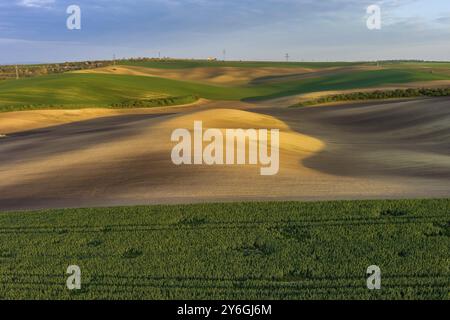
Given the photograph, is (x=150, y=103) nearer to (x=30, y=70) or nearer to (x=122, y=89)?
(x=122, y=89)

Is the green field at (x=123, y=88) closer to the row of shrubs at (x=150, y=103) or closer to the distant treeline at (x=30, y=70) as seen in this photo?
the row of shrubs at (x=150, y=103)

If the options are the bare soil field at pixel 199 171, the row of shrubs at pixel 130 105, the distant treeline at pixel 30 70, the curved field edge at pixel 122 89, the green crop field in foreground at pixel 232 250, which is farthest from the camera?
the distant treeline at pixel 30 70

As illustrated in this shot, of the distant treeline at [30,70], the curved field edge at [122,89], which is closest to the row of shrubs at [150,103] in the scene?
the curved field edge at [122,89]

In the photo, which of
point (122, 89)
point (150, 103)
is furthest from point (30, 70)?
point (150, 103)

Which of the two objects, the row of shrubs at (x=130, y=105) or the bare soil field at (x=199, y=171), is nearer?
the bare soil field at (x=199, y=171)

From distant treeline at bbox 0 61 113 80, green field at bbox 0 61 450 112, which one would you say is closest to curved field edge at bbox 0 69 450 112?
green field at bbox 0 61 450 112

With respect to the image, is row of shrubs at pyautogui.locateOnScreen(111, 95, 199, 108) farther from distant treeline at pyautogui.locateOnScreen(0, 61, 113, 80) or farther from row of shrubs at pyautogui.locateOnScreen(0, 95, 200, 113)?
distant treeline at pyautogui.locateOnScreen(0, 61, 113, 80)

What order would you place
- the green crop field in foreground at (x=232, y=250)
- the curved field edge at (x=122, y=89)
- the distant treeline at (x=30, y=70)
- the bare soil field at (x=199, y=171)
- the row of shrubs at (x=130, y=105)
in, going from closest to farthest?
1. the green crop field in foreground at (x=232, y=250)
2. the bare soil field at (x=199, y=171)
3. the row of shrubs at (x=130, y=105)
4. the curved field edge at (x=122, y=89)
5. the distant treeline at (x=30, y=70)
